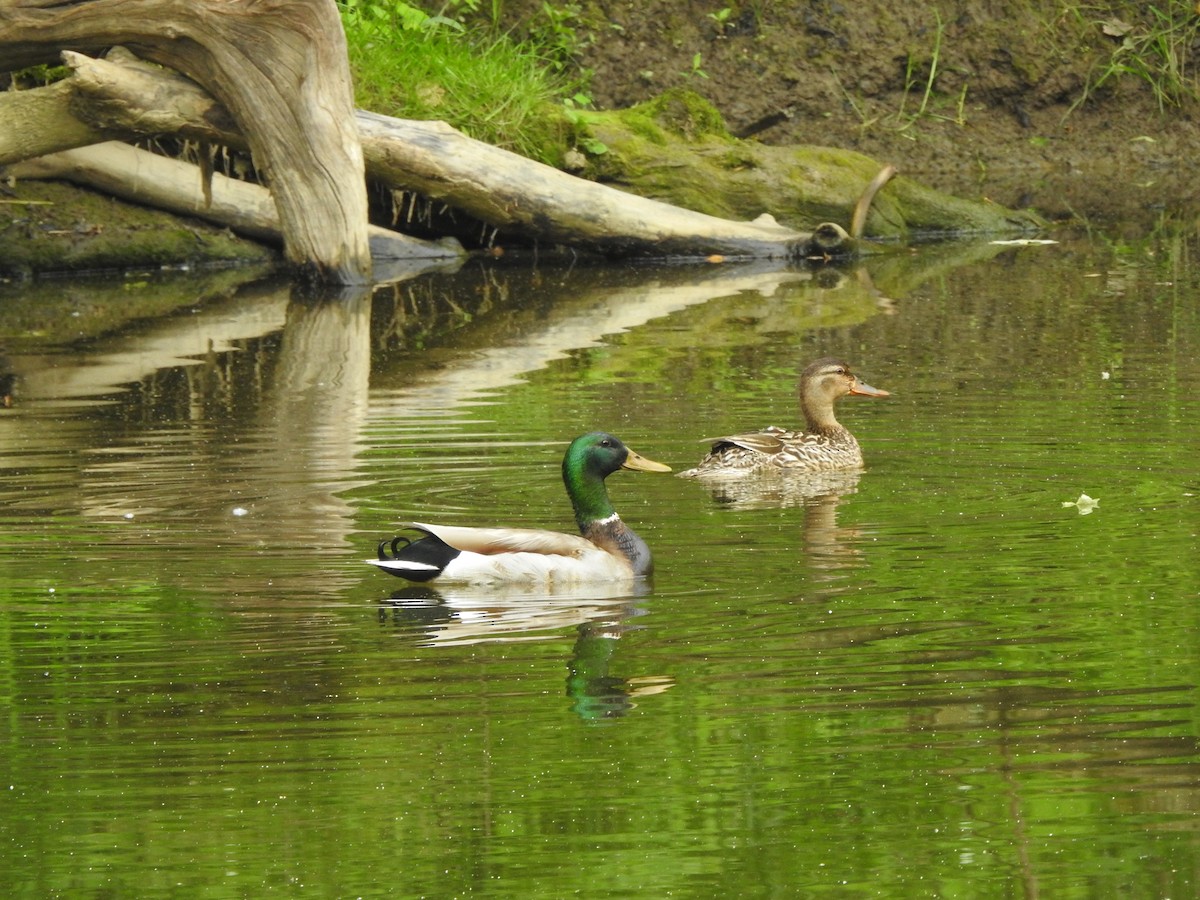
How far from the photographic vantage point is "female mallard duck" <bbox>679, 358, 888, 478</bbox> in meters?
10.7

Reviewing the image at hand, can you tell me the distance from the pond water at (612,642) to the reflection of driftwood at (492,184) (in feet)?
12.4

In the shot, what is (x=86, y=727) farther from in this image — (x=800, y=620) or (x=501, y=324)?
(x=501, y=324)

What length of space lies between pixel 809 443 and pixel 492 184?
30.3 feet

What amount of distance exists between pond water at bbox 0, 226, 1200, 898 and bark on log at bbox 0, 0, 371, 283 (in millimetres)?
3648

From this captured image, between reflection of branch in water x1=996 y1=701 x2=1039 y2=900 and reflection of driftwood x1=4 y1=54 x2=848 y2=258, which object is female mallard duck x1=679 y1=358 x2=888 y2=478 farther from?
reflection of driftwood x1=4 y1=54 x2=848 y2=258

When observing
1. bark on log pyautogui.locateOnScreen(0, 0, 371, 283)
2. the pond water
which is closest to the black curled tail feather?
the pond water

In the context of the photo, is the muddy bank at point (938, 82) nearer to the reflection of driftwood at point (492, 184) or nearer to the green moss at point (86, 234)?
the reflection of driftwood at point (492, 184)

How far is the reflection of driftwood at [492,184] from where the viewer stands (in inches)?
692

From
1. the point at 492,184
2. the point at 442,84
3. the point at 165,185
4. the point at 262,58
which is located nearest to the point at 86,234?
the point at 165,185

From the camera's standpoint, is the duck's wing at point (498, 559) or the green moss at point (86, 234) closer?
the duck's wing at point (498, 559)

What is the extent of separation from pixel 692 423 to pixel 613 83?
14.7m

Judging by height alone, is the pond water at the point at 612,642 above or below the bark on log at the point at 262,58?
below

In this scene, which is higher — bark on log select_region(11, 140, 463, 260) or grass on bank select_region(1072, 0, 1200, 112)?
grass on bank select_region(1072, 0, 1200, 112)

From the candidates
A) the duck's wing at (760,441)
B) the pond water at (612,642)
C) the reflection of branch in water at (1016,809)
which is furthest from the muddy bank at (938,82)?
the reflection of branch in water at (1016,809)
